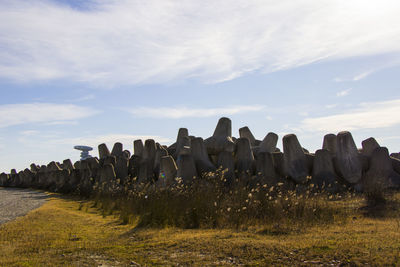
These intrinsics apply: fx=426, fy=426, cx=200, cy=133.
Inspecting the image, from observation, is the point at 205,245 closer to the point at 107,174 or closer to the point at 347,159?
the point at 347,159

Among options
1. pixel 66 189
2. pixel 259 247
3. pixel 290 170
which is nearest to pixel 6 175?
pixel 66 189

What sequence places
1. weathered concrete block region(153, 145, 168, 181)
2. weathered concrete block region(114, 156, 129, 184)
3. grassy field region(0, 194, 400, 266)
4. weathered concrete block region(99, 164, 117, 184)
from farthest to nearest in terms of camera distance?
weathered concrete block region(114, 156, 129, 184) < weathered concrete block region(99, 164, 117, 184) < weathered concrete block region(153, 145, 168, 181) < grassy field region(0, 194, 400, 266)

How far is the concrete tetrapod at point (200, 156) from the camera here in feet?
48.9

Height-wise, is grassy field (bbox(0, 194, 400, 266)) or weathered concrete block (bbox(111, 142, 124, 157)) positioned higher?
weathered concrete block (bbox(111, 142, 124, 157))

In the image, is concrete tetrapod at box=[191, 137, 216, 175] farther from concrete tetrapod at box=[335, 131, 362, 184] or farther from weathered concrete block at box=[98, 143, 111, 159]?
weathered concrete block at box=[98, 143, 111, 159]

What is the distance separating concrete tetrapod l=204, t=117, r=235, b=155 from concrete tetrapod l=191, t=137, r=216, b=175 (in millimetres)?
983

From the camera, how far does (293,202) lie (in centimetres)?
877

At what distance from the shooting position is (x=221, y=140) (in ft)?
55.1

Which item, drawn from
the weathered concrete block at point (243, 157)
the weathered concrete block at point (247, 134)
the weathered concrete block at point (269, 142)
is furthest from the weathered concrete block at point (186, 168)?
the weathered concrete block at point (247, 134)

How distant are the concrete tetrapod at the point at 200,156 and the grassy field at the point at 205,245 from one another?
634 cm

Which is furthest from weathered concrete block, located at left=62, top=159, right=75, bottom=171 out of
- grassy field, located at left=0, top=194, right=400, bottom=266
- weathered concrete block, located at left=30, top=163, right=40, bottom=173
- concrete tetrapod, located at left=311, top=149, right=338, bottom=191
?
grassy field, located at left=0, top=194, right=400, bottom=266

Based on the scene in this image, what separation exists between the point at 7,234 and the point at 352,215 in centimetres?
696

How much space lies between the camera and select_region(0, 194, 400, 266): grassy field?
536 cm

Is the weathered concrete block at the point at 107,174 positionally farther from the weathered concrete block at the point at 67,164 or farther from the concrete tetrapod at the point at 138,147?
the weathered concrete block at the point at 67,164
